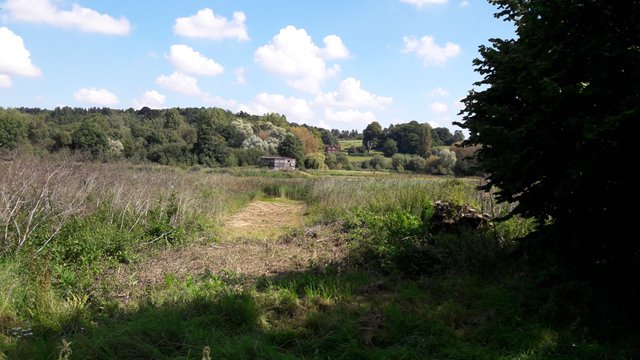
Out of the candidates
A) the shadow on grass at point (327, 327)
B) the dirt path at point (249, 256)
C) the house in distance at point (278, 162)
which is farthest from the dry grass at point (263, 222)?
the house in distance at point (278, 162)

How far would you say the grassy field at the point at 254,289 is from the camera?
390 cm

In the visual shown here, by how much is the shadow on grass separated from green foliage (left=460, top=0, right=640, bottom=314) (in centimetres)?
76

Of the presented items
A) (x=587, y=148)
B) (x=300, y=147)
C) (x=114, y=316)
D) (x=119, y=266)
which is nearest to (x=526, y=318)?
(x=587, y=148)

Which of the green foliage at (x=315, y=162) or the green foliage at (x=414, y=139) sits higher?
the green foliage at (x=414, y=139)

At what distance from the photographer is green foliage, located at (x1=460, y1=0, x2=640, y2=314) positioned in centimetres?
369

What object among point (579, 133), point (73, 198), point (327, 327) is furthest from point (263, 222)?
point (579, 133)

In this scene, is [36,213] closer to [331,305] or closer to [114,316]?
[114,316]

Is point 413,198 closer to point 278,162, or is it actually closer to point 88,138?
point 88,138

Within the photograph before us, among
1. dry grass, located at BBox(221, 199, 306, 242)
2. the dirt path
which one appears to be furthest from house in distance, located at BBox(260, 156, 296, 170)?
the dirt path

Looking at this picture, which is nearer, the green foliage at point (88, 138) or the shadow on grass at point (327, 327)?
the shadow on grass at point (327, 327)

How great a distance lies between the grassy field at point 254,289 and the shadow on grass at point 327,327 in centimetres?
2

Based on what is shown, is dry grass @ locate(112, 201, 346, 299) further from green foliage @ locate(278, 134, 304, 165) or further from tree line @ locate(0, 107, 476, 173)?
green foliage @ locate(278, 134, 304, 165)

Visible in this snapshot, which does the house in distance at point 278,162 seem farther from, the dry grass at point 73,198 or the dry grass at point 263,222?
the dry grass at point 73,198

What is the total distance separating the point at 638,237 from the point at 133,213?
886 cm
